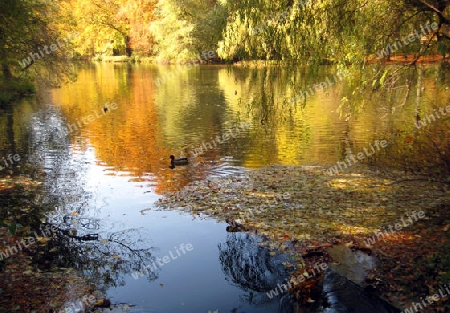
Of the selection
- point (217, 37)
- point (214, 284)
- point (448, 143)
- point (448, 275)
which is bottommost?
point (214, 284)

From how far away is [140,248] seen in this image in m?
8.50

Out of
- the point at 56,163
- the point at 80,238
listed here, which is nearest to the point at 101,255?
the point at 80,238

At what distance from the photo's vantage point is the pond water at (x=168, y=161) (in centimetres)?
727

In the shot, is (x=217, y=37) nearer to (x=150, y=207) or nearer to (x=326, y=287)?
(x=150, y=207)

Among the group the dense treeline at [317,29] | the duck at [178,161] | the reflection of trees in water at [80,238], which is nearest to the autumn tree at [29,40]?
the dense treeline at [317,29]

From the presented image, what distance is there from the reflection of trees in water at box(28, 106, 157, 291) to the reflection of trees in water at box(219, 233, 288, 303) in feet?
4.90

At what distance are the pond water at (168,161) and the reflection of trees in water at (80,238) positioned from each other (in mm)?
34

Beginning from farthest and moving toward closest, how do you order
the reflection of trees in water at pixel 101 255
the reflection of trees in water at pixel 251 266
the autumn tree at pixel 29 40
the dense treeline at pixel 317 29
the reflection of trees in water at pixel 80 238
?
the autumn tree at pixel 29 40 < the dense treeline at pixel 317 29 < the reflection of trees in water at pixel 80 238 < the reflection of trees in water at pixel 101 255 < the reflection of trees in water at pixel 251 266

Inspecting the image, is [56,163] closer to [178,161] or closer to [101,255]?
[178,161]

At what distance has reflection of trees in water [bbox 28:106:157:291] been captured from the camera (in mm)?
7617

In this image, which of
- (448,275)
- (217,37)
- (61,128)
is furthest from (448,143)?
(61,128)

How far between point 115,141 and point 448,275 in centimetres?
1506

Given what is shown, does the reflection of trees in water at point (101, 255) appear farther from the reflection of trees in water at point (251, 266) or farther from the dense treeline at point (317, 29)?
the dense treeline at point (317, 29)

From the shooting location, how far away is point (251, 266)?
7.68 m
